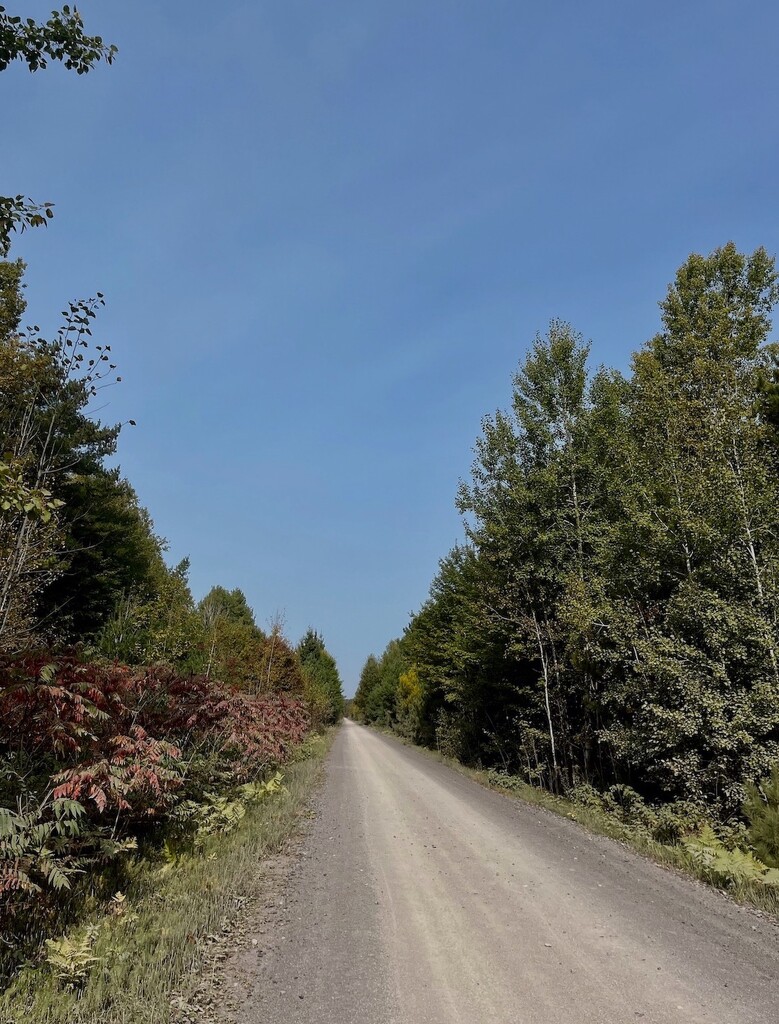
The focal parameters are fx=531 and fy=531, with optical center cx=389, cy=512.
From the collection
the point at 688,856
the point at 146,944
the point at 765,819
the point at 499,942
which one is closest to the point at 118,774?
the point at 146,944

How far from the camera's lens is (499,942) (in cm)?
511

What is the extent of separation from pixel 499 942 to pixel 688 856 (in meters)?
4.71

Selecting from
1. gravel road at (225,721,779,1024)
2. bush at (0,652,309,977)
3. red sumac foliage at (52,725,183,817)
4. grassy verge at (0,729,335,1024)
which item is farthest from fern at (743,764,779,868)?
red sumac foliage at (52,725,183,817)

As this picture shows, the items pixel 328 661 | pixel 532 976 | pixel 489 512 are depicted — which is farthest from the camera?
pixel 328 661

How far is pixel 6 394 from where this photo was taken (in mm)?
13016

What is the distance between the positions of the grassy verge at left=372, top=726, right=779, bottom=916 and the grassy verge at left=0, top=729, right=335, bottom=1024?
6.06m

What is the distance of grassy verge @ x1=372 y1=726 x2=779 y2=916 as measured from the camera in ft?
21.7

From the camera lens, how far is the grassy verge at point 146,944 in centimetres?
367

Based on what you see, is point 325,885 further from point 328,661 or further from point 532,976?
point 328,661

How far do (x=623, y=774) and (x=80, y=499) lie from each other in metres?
21.3

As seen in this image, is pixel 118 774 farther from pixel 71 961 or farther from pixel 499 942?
pixel 499 942

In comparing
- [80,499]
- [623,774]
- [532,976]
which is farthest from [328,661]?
[532,976]

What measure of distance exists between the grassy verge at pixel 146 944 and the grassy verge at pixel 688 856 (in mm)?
6063

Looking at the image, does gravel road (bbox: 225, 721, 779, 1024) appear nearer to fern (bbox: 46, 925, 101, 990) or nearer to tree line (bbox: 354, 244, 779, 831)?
fern (bbox: 46, 925, 101, 990)
